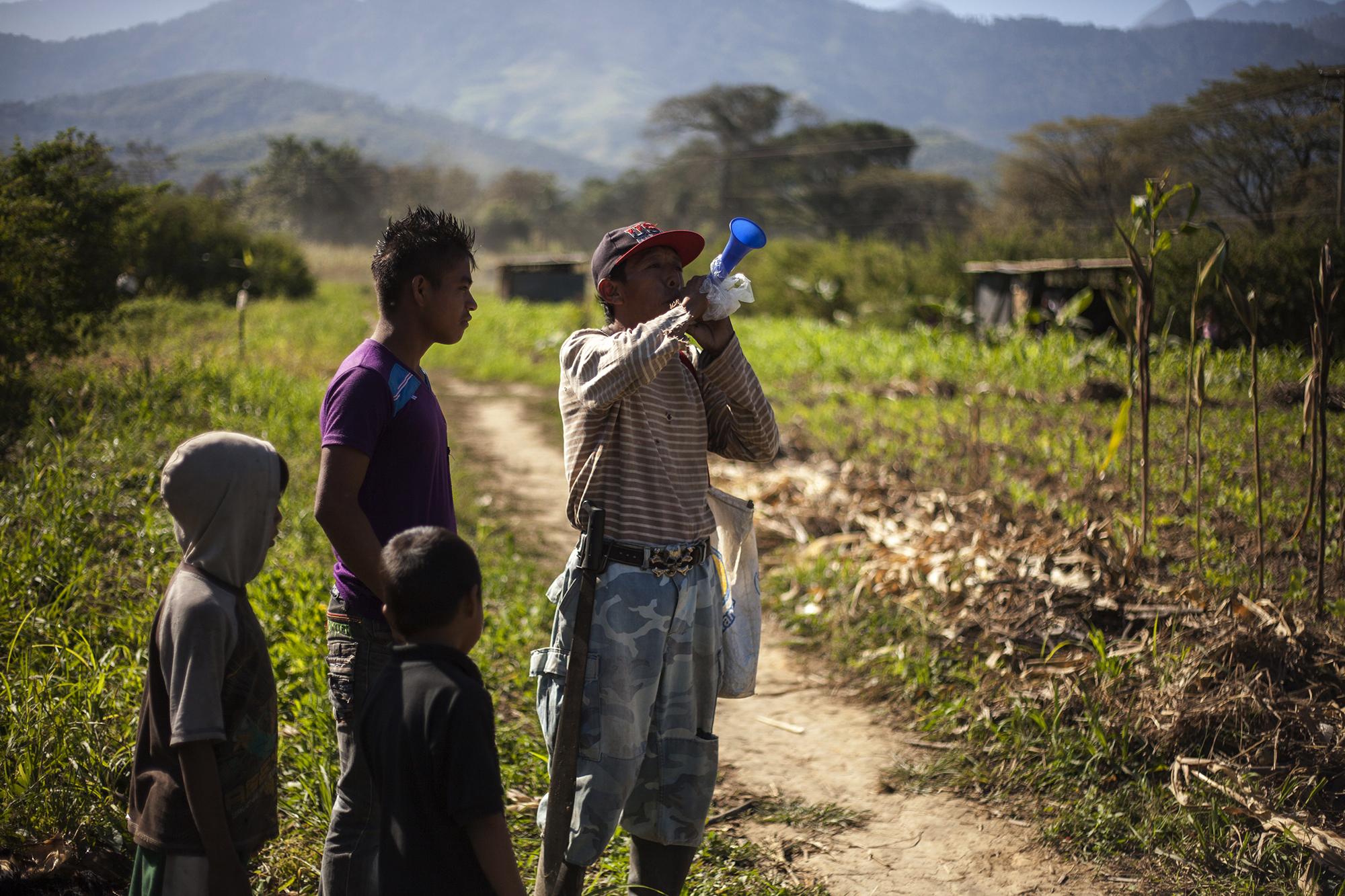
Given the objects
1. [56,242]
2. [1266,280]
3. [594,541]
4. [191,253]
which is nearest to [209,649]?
[594,541]

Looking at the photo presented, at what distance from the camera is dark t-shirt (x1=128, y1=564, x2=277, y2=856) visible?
1.74m

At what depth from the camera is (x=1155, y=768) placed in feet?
11.2

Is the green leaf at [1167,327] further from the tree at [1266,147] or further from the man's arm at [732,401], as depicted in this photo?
the tree at [1266,147]

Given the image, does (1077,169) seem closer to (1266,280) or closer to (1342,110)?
(1266,280)

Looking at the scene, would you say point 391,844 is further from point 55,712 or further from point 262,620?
point 262,620

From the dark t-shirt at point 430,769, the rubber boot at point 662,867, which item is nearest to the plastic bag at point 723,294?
the dark t-shirt at point 430,769

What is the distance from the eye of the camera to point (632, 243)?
90.6 inches

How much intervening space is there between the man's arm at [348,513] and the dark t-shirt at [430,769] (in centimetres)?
44

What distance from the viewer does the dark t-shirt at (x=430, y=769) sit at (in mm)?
1610

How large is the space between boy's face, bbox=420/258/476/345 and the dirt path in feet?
6.65

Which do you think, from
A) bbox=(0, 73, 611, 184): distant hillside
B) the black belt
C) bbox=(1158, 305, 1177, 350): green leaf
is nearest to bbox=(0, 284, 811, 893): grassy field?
the black belt

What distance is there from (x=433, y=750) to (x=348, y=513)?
0.67 m

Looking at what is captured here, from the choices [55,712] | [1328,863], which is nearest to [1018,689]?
[1328,863]

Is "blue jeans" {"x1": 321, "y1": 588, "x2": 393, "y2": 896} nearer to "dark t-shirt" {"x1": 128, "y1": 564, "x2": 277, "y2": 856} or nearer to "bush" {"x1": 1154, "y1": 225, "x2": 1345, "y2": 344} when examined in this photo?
"dark t-shirt" {"x1": 128, "y1": 564, "x2": 277, "y2": 856}
